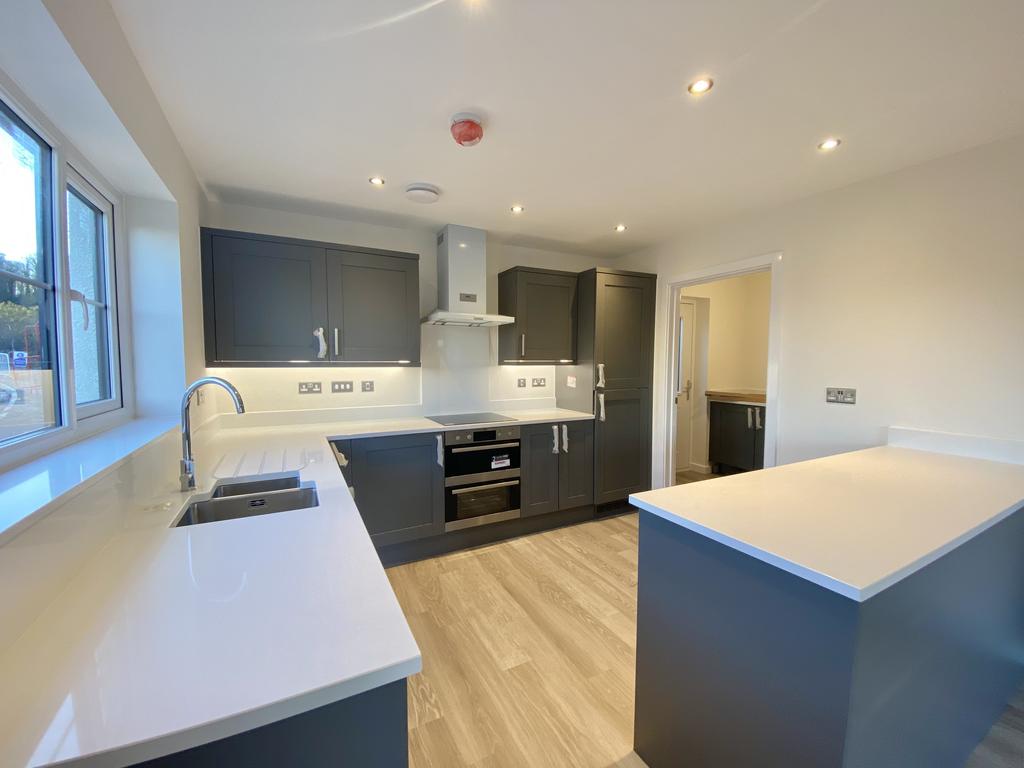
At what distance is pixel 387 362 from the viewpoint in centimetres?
284

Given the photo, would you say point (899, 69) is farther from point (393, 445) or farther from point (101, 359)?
point (101, 359)

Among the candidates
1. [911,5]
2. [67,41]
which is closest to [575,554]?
[911,5]

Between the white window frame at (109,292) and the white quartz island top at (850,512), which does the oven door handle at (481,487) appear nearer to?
the white quartz island top at (850,512)

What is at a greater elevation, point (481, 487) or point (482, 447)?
point (482, 447)

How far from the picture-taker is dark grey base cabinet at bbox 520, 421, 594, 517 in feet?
10.0

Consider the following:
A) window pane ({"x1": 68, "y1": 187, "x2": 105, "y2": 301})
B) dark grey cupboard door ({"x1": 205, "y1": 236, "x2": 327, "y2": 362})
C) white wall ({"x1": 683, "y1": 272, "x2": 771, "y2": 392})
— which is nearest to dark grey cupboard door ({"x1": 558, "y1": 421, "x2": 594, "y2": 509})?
dark grey cupboard door ({"x1": 205, "y1": 236, "x2": 327, "y2": 362})

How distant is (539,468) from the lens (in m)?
3.10

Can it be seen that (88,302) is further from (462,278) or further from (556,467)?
(556,467)

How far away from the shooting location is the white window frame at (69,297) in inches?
41.8

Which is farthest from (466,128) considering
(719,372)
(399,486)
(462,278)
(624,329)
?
(719,372)

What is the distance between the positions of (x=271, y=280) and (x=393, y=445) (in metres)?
1.25

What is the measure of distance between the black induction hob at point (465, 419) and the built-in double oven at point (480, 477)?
81 mm

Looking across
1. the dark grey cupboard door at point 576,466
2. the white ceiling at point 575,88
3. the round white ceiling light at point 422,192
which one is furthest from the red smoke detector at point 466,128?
the dark grey cupboard door at point 576,466

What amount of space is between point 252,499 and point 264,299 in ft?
4.80
